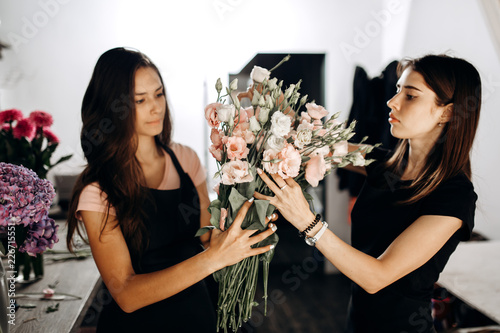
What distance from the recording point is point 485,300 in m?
1.46

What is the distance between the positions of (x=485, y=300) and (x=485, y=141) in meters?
1.65

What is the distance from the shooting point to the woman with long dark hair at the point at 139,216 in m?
1.10

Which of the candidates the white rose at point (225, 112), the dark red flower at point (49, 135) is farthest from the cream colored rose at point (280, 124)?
the dark red flower at point (49, 135)

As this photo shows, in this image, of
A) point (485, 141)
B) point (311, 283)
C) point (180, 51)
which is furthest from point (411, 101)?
point (180, 51)

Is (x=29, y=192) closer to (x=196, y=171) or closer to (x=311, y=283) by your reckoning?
(x=196, y=171)

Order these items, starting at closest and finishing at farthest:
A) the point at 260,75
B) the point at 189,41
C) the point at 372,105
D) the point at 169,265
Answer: the point at 260,75
the point at 169,265
the point at 372,105
the point at 189,41

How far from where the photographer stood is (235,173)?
3.05 feet

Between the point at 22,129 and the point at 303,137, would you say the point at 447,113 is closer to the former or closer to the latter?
the point at 303,137

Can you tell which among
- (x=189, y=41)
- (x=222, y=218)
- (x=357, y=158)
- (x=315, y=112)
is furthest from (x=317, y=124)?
(x=189, y=41)

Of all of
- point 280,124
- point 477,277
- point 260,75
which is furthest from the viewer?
point 477,277

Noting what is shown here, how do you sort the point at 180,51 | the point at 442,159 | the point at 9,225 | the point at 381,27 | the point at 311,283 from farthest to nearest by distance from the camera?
1. the point at 180,51
2. the point at 381,27
3. the point at 311,283
4. the point at 442,159
5. the point at 9,225

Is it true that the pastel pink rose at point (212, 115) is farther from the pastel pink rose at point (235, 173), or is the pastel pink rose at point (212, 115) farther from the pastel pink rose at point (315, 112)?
the pastel pink rose at point (315, 112)

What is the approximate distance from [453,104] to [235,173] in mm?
772

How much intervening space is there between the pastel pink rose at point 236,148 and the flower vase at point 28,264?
4.01 feet
